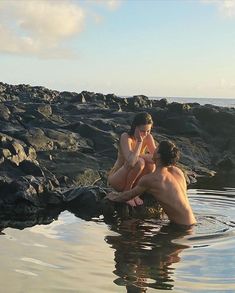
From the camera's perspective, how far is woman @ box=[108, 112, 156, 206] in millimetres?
9242

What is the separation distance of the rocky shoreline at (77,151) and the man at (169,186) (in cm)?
130

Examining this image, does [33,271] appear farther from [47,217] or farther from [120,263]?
[47,217]

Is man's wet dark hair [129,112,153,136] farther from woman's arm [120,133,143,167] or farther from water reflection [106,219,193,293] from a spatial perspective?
water reflection [106,219,193,293]

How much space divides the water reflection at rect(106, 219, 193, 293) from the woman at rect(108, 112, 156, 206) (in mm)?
702

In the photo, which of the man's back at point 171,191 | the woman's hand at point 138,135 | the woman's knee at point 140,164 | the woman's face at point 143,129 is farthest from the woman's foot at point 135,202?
the woman's face at point 143,129

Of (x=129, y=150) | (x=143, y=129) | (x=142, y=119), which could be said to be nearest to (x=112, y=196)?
(x=129, y=150)

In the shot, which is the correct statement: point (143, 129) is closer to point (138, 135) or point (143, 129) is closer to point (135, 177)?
point (138, 135)

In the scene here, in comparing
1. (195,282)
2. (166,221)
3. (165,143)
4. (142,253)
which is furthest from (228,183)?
(195,282)

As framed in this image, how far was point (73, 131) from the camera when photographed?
19219 millimetres

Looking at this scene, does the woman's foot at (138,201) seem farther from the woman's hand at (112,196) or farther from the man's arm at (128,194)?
the woman's hand at (112,196)

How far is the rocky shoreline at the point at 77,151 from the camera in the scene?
406 inches

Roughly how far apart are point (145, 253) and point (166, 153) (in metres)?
1.69

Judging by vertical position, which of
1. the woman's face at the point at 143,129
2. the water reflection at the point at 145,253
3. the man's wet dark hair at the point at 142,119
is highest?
the man's wet dark hair at the point at 142,119

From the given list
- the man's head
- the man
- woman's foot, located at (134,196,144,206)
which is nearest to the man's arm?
the man
